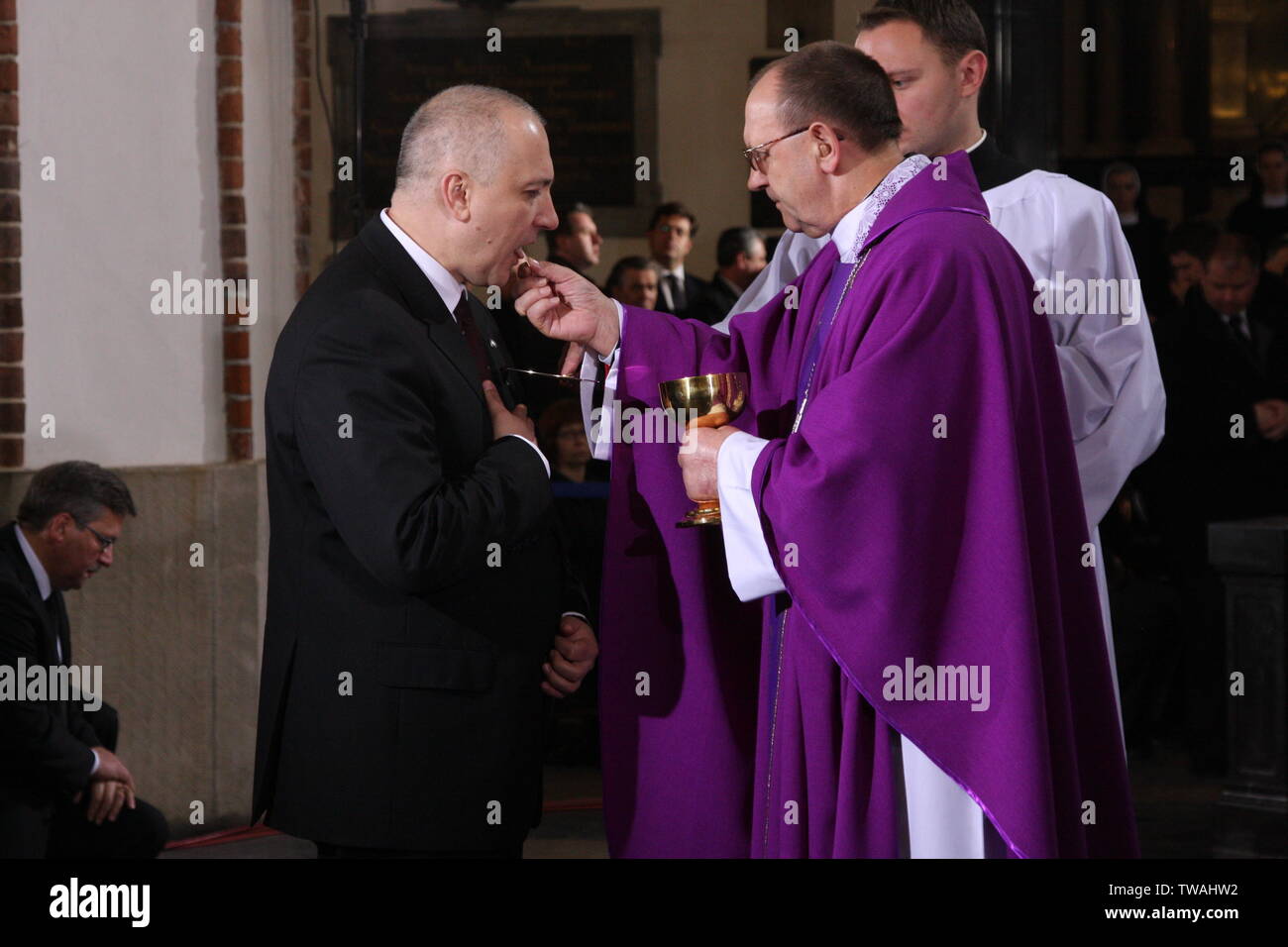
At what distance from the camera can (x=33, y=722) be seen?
427 centimetres

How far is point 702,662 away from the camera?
10.8 feet

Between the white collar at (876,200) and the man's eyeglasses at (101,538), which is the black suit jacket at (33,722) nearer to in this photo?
the man's eyeglasses at (101,538)

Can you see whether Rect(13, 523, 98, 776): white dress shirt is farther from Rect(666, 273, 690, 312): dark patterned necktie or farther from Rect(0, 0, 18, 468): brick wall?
Rect(666, 273, 690, 312): dark patterned necktie

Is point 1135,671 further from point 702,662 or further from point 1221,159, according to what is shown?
point 1221,159

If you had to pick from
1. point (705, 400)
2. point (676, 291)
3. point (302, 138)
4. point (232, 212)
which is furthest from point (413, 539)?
point (676, 291)

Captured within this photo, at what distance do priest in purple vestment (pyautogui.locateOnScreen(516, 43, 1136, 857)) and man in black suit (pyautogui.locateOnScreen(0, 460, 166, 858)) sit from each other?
178cm

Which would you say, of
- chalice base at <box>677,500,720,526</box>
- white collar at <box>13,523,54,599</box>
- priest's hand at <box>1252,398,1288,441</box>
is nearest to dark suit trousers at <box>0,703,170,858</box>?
white collar at <box>13,523,54,599</box>

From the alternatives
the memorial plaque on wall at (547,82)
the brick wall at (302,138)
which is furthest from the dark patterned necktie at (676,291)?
the brick wall at (302,138)

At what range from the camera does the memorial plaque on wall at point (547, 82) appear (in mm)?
8133

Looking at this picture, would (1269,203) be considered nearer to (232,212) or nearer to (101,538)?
(232,212)

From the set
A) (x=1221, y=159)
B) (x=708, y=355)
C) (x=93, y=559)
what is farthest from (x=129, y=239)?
(x=1221, y=159)

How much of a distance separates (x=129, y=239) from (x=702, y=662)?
2.96 m

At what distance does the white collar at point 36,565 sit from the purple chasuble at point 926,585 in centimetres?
218

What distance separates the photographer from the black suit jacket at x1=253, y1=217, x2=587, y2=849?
273cm
